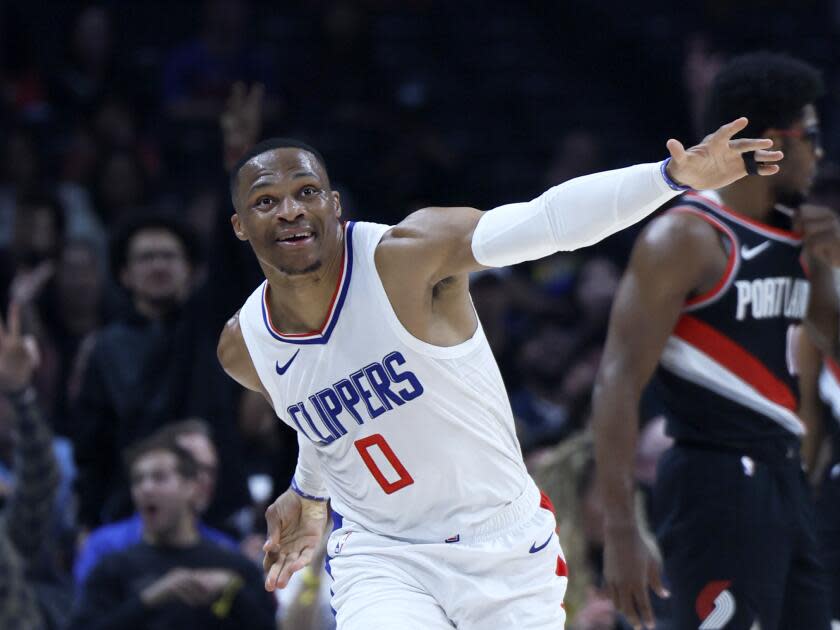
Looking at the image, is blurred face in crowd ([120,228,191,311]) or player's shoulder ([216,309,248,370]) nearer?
player's shoulder ([216,309,248,370])

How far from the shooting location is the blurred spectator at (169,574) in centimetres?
666

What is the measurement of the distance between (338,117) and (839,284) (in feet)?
21.5

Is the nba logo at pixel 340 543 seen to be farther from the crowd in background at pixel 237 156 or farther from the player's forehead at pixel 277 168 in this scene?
the crowd in background at pixel 237 156

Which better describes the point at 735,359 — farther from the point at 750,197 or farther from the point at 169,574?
the point at 169,574

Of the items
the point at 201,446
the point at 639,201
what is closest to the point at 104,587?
the point at 201,446

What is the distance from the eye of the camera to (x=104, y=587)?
22.4ft

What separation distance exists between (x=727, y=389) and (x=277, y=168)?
161 cm

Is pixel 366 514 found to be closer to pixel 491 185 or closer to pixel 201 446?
pixel 201 446

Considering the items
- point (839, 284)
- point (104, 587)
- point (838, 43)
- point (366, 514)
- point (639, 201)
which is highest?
point (838, 43)

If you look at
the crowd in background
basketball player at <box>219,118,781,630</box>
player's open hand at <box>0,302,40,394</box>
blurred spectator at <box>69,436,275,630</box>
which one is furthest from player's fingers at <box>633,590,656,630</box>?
player's open hand at <box>0,302,40,394</box>

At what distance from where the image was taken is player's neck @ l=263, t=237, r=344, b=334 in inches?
170

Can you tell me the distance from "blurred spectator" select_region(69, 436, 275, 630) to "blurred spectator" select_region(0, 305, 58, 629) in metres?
0.29

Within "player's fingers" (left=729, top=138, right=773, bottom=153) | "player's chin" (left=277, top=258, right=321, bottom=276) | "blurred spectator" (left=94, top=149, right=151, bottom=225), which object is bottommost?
"player's chin" (left=277, top=258, right=321, bottom=276)

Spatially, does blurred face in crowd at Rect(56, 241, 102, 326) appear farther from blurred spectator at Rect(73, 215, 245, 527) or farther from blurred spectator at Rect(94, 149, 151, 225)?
blurred spectator at Rect(73, 215, 245, 527)
